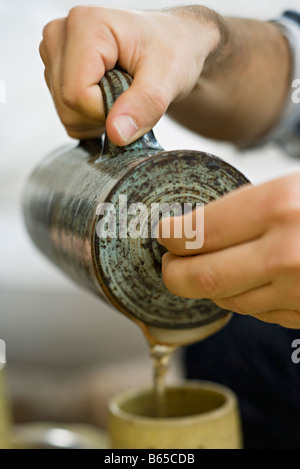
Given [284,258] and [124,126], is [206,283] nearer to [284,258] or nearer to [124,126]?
[284,258]

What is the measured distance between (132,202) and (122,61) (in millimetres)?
171

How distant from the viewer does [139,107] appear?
0.52 meters

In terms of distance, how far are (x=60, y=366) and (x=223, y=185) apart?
1.69 m

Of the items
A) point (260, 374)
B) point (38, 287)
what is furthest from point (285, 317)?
point (38, 287)

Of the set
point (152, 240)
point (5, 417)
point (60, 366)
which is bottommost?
point (60, 366)

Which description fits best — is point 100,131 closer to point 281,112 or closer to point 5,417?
point 5,417

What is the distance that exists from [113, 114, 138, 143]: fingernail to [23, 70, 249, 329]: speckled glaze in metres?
0.02

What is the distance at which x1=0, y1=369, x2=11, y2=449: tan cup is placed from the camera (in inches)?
27.6

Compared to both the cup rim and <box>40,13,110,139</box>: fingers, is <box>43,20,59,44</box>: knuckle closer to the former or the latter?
<box>40,13,110,139</box>: fingers

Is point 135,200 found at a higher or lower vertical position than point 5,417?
higher

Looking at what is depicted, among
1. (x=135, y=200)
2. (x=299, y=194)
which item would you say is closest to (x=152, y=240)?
(x=135, y=200)

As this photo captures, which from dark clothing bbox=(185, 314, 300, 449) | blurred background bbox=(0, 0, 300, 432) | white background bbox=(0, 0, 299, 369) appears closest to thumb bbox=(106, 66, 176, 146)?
dark clothing bbox=(185, 314, 300, 449)

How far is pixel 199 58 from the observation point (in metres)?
0.63
